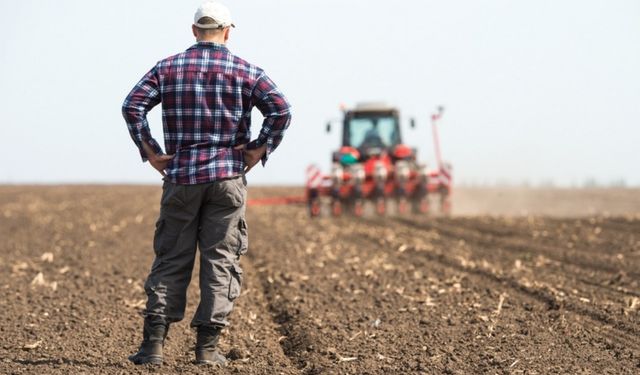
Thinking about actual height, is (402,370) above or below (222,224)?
below

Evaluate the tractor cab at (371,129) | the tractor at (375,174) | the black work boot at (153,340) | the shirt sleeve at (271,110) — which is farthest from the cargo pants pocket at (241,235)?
the tractor cab at (371,129)

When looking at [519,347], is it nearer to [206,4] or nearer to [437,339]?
[437,339]

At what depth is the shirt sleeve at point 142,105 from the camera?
464cm

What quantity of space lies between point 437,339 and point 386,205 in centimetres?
1419

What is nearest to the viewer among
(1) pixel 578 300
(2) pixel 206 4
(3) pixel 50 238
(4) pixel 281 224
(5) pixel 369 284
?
(2) pixel 206 4

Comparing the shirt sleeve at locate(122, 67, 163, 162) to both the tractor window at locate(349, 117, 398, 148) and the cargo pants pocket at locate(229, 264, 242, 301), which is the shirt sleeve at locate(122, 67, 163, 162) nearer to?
the cargo pants pocket at locate(229, 264, 242, 301)

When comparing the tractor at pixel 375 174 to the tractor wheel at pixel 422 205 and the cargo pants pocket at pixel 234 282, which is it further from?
the cargo pants pocket at pixel 234 282

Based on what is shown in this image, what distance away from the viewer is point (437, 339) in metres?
5.76

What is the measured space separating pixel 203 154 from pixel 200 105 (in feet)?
0.78

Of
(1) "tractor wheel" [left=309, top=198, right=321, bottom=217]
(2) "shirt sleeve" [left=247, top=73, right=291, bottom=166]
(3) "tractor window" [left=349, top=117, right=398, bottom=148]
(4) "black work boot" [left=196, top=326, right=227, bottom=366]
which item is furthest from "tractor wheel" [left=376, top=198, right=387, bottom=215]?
(2) "shirt sleeve" [left=247, top=73, right=291, bottom=166]

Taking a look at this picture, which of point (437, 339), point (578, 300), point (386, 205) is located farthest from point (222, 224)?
point (386, 205)

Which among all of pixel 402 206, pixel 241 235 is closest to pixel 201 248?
pixel 241 235

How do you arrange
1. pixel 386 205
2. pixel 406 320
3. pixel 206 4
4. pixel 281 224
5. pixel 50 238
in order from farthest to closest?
pixel 386 205 → pixel 281 224 → pixel 50 238 → pixel 406 320 → pixel 206 4

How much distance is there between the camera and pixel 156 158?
15.4 feet
